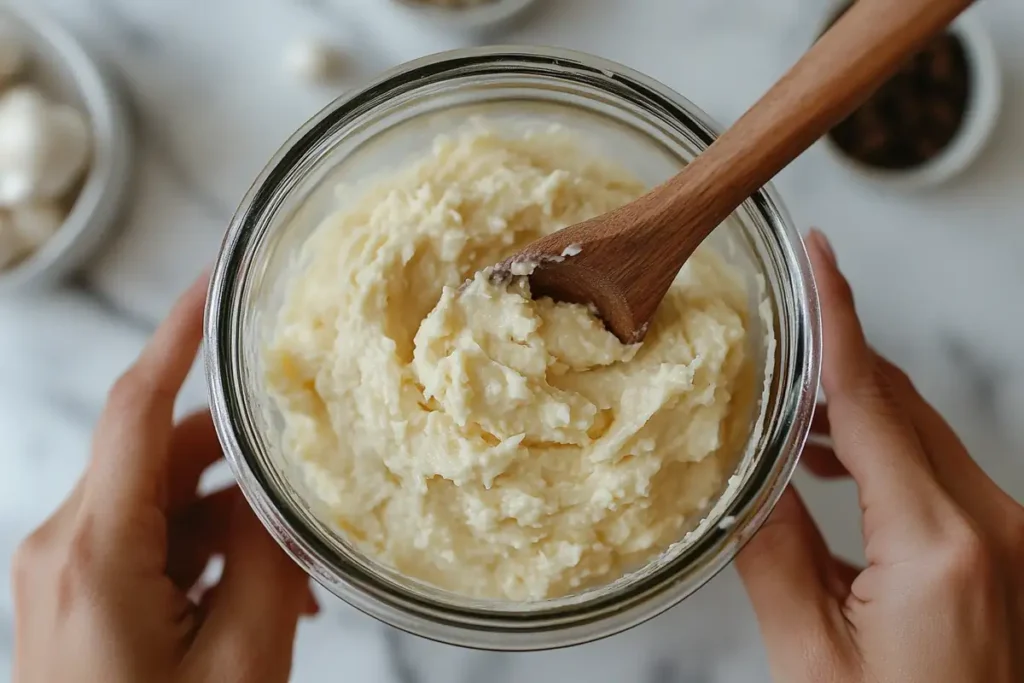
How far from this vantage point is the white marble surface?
123 centimetres

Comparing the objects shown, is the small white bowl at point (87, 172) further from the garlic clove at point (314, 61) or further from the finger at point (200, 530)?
the finger at point (200, 530)

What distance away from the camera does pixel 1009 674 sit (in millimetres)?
930

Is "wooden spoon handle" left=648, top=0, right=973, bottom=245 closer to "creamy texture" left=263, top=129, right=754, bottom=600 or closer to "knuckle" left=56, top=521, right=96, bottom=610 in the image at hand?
"creamy texture" left=263, top=129, right=754, bottom=600

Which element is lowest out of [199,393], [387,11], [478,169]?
[478,169]

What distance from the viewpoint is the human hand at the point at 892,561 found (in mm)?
885

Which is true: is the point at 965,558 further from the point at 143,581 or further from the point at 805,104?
the point at 143,581

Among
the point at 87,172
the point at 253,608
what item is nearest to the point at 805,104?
the point at 253,608

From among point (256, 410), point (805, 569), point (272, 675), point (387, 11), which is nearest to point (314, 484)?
point (256, 410)

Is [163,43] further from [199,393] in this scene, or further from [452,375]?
[452,375]

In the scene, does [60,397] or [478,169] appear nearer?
[478,169]

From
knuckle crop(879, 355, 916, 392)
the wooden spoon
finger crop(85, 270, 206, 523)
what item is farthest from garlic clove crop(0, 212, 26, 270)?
knuckle crop(879, 355, 916, 392)

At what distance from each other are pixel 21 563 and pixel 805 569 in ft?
2.80

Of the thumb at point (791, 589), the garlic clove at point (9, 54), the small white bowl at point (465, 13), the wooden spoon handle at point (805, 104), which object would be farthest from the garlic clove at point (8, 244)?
the thumb at point (791, 589)

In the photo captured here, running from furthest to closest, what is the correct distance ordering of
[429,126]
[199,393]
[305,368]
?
[199,393] < [429,126] < [305,368]
